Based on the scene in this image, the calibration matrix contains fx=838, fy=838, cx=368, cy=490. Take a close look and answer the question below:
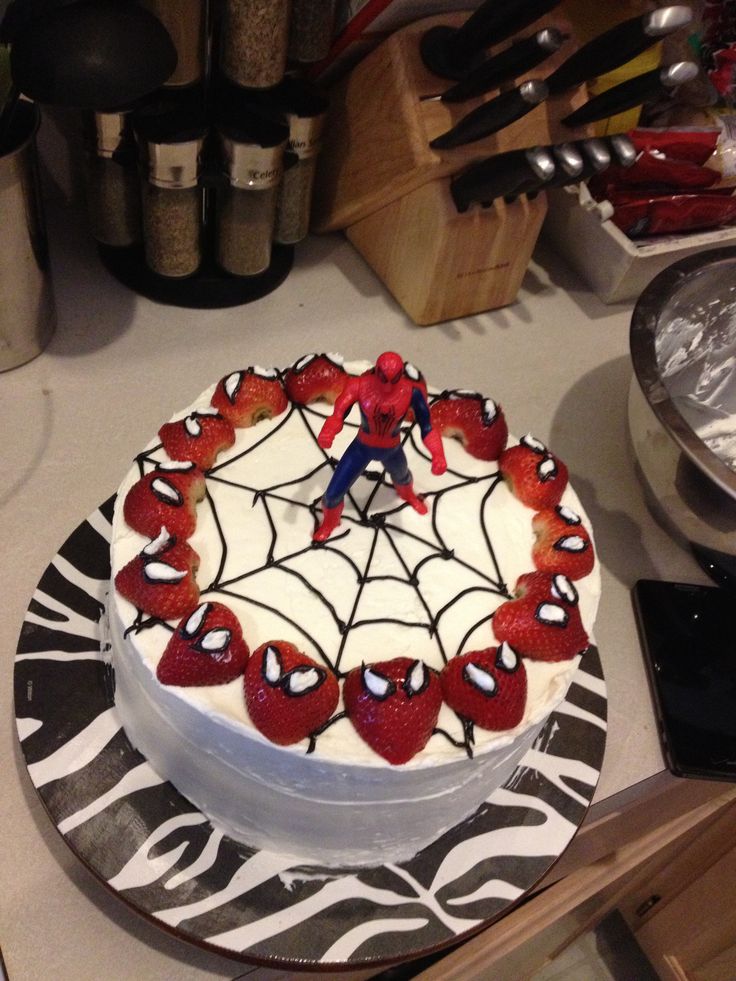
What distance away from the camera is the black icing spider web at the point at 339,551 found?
0.69 metres

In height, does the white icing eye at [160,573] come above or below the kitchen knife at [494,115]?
below

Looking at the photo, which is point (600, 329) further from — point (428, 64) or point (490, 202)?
point (428, 64)

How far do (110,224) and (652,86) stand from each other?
2.17 feet

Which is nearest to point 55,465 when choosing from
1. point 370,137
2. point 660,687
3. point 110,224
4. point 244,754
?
point 110,224

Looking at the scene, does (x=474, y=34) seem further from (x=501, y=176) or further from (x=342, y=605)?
(x=342, y=605)

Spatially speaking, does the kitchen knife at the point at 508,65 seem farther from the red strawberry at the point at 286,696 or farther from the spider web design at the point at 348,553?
the red strawberry at the point at 286,696

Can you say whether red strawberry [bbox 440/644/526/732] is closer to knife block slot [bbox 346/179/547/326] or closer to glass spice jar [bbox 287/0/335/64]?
knife block slot [bbox 346/179/547/326]

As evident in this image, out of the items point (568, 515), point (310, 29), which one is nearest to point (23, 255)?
point (310, 29)

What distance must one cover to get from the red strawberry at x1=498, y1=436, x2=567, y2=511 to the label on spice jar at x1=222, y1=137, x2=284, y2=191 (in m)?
0.45

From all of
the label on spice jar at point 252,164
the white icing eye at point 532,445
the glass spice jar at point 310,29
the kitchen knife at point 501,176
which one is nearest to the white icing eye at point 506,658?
the white icing eye at point 532,445

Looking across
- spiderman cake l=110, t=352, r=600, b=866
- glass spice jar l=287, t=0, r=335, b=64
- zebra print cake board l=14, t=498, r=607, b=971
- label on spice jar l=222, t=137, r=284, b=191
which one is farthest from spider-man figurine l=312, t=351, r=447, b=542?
glass spice jar l=287, t=0, r=335, b=64

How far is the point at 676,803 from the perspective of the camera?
3.21ft

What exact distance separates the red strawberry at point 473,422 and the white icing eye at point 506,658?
0.22 meters

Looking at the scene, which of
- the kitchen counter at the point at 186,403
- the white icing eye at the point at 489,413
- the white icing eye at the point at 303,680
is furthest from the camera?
the white icing eye at the point at 489,413
